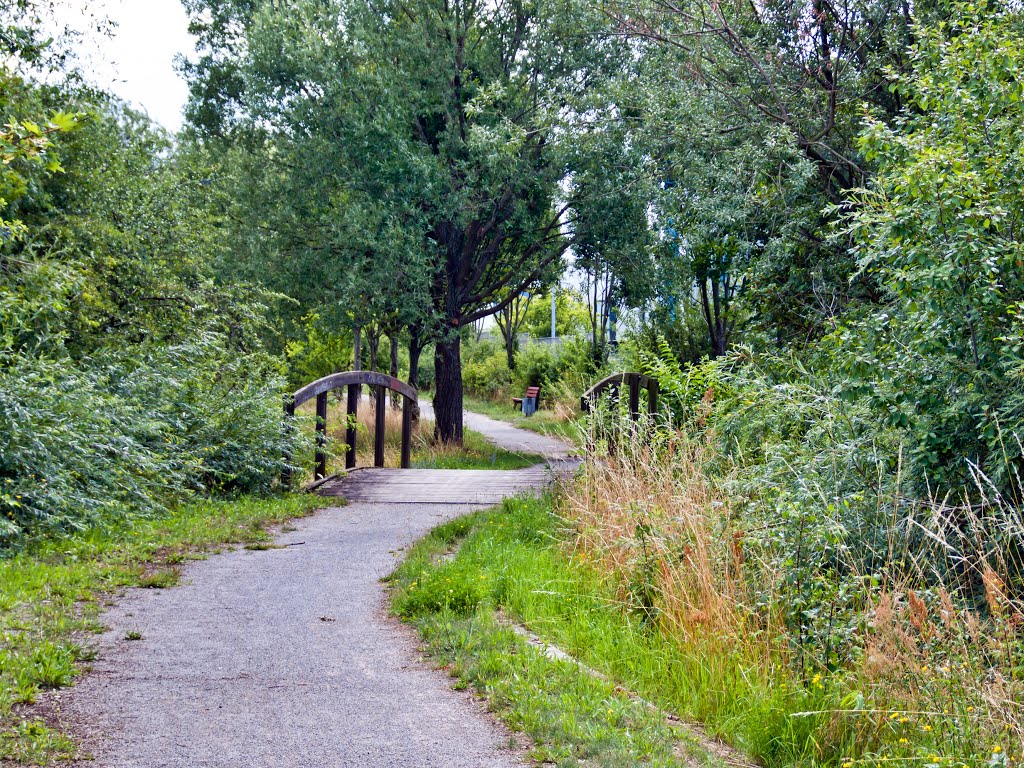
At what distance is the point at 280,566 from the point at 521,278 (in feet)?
40.0

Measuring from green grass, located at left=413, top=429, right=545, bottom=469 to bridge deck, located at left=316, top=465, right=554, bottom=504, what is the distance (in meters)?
3.87

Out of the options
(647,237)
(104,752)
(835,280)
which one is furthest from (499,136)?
(104,752)

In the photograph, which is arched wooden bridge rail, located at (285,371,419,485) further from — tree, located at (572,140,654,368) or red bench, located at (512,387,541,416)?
red bench, located at (512,387,541,416)

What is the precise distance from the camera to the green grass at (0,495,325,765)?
13.4ft

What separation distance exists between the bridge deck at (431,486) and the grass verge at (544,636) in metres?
3.06

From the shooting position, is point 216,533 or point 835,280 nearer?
point 216,533

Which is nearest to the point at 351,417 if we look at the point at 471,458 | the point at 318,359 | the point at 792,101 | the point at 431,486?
the point at 431,486

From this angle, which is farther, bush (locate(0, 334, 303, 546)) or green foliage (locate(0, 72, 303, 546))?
green foliage (locate(0, 72, 303, 546))

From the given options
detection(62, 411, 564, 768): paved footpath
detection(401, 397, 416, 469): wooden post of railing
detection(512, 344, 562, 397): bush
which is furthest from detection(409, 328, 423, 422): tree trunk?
detection(62, 411, 564, 768): paved footpath

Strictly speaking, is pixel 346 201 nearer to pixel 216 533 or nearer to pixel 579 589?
pixel 216 533

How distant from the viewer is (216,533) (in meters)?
8.48

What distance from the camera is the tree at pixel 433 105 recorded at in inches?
637

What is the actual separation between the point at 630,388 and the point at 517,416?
18.7 m

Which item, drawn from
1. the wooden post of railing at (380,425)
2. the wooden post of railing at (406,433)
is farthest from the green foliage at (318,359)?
the wooden post of railing at (380,425)
